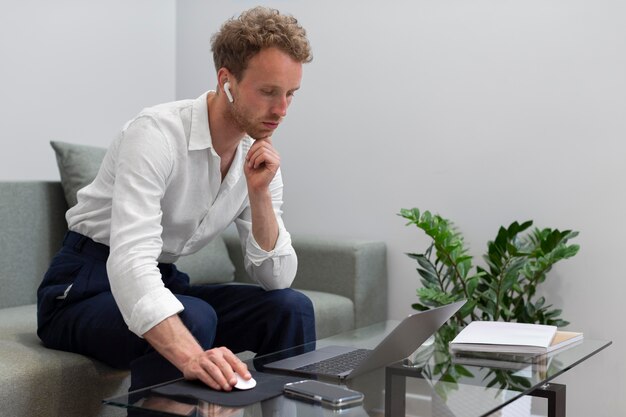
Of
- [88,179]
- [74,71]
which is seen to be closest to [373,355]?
[88,179]

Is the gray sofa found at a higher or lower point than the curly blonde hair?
lower

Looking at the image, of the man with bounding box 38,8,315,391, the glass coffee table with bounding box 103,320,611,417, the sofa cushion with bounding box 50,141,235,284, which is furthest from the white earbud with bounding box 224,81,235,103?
the sofa cushion with bounding box 50,141,235,284

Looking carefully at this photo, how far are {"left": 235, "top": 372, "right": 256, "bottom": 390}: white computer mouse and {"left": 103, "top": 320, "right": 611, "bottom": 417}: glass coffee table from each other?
6cm

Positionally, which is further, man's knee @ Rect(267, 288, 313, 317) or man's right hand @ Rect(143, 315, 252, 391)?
man's knee @ Rect(267, 288, 313, 317)

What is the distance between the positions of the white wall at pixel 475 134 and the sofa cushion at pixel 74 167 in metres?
0.93

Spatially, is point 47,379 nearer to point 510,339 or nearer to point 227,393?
point 227,393

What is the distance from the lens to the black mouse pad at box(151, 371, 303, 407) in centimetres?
132

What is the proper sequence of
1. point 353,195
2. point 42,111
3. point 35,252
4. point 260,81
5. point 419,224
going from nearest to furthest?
point 260,81 < point 35,252 < point 419,224 < point 42,111 < point 353,195

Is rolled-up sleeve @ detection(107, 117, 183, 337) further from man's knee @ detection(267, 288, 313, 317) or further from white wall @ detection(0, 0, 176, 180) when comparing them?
white wall @ detection(0, 0, 176, 180)

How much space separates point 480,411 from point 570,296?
1623 mm

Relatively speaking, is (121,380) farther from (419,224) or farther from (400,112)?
(400,112)

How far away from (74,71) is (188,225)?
4.58 feet

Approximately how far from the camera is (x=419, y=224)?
276 centimetres

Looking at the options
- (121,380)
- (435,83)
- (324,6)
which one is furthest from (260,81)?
(324,6)
